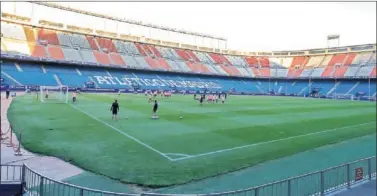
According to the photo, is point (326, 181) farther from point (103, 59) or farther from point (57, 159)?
point (103, 59)

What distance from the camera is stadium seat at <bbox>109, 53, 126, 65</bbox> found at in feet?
258

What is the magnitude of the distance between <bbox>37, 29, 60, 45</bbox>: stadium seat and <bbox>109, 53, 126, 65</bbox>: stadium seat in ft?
41.4

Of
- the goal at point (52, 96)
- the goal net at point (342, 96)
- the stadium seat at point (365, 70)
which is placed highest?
the stadium seat at point (365, 70)

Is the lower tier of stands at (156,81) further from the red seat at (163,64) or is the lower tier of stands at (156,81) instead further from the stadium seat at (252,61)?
the stadium seat at (252,61)

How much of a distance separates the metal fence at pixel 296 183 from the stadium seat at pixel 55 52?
207 feet

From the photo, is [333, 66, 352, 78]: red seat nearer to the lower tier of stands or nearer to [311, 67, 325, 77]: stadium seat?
the lower tier of stands

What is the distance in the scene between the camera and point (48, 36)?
245 ft

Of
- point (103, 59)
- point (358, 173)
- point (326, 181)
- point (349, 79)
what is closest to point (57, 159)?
point (326, 181)

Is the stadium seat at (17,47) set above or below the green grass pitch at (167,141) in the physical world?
above

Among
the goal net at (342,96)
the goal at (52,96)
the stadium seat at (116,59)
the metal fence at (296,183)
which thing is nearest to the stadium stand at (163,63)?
the stadium seat at (116,59)

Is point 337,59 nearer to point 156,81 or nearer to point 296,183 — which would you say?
point 156,81

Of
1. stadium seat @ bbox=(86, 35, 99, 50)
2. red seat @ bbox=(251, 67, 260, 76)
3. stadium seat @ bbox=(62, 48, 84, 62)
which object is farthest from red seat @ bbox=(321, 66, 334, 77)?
stadium seat @ bbox=(62, 48, 84, 62)

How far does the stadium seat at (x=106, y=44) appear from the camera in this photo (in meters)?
83.2

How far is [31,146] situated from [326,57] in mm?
99971
